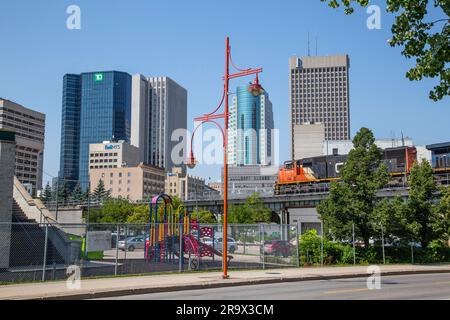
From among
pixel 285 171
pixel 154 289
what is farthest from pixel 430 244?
pixel 285 171

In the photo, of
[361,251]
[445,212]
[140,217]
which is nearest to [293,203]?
[140,217]

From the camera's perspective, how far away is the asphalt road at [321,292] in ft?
48.9

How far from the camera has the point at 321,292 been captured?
16.3 metres

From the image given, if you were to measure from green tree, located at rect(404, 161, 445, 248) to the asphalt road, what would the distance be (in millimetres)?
12111

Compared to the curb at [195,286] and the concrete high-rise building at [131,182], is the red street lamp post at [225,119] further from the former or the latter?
the concrete high-rise building at [131,182]

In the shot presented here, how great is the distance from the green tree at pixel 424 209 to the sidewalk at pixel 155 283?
262 inches

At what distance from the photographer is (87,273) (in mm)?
22016

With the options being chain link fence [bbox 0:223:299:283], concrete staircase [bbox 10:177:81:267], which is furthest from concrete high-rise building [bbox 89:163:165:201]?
concrete staircase [bbox 10:177:81:267]

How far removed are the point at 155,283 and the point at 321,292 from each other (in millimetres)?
6065

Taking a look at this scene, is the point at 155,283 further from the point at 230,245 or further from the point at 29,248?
the point at 230,245

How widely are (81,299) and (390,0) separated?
12594 mm

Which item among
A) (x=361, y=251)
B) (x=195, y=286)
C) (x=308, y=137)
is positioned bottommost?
(x=195, y=286)
